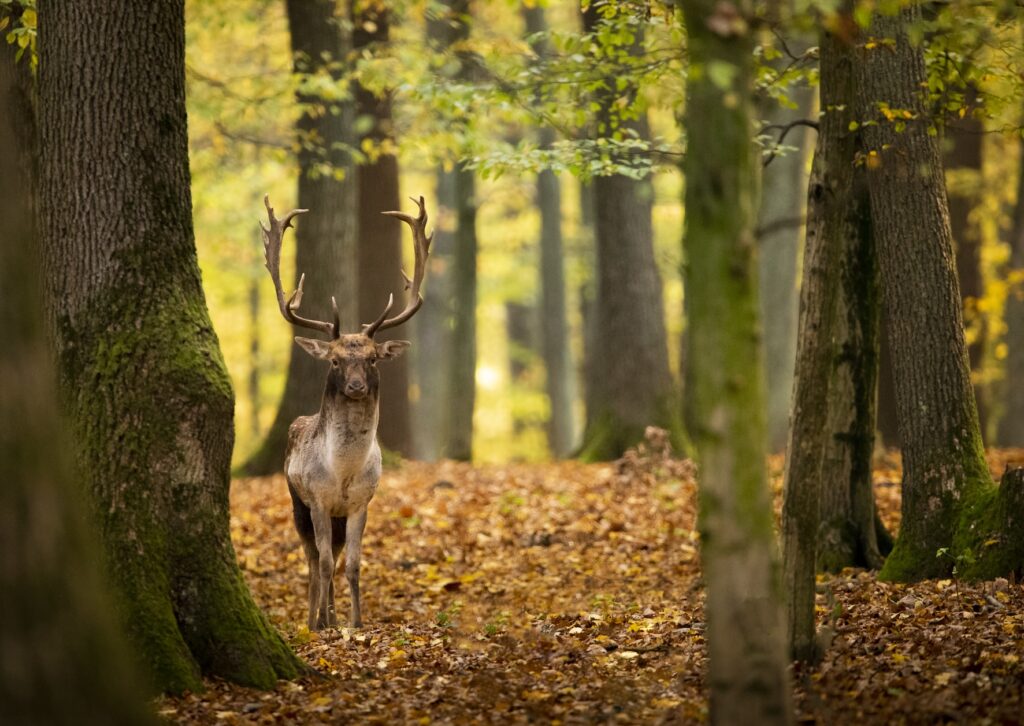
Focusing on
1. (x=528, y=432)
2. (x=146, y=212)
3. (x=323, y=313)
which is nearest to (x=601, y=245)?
(x=323, y=313)

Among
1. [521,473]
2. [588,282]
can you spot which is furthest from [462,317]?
[588,282]

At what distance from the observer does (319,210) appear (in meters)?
15.8

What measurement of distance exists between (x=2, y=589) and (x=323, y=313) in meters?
11.5

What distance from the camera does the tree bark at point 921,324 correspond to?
9.00 metres

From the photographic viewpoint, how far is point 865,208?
32.6 feet

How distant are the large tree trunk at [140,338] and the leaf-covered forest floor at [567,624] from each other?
21.6 inches

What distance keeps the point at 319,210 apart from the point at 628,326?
4.86 metres

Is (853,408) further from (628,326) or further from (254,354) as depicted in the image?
(254,354)

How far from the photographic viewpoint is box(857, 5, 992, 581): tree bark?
9.00 meters

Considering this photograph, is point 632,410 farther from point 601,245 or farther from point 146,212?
point 146,212

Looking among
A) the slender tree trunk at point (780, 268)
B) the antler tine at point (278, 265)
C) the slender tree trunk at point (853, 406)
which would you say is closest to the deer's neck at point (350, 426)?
the antler tine at point (278, 265)

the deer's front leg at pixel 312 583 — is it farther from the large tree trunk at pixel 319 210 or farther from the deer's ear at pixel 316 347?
the large tree trunk at pixel 319 210

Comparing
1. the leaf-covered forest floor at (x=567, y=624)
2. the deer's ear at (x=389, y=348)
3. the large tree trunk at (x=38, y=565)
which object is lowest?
the leaf-covered forest floor at (x=567, y=624)

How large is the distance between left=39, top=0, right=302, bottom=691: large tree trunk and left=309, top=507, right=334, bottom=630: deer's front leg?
2.25m
